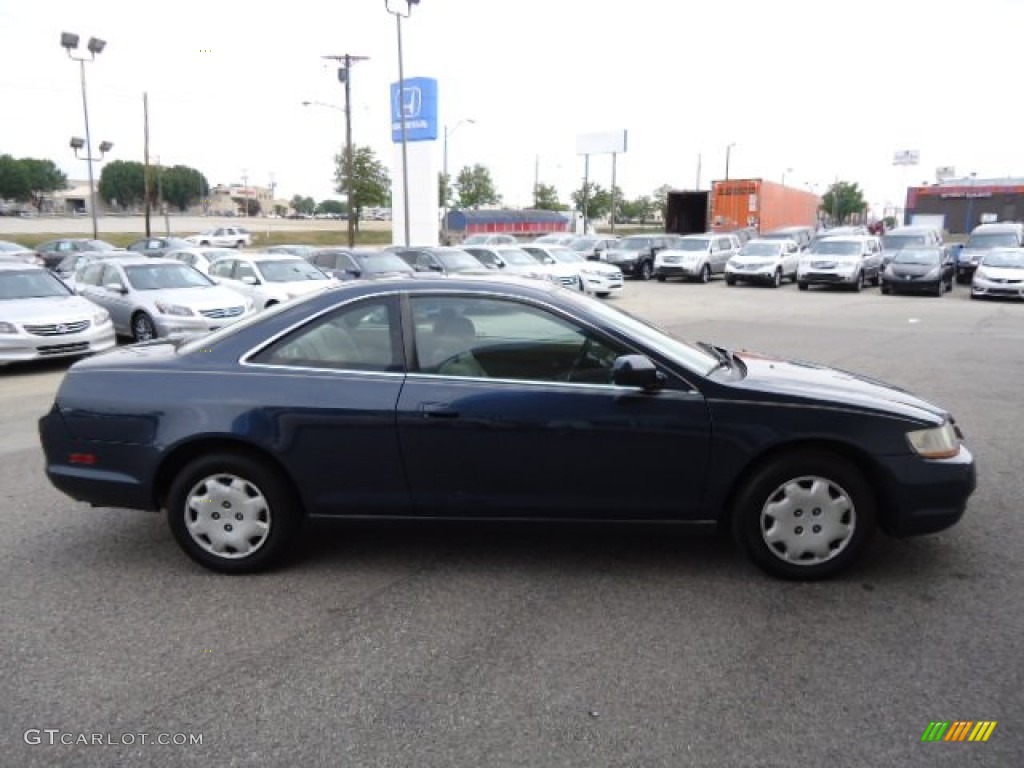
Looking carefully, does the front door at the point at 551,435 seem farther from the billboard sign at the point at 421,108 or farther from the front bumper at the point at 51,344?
the billboard sign at the point at 421,108

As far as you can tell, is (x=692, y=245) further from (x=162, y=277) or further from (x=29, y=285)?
(x=29, y=285)

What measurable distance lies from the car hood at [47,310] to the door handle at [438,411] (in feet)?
29.8

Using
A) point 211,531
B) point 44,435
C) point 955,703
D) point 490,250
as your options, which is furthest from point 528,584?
point 490,250

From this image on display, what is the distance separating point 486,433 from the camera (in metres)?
4.00

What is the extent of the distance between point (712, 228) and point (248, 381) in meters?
36.5

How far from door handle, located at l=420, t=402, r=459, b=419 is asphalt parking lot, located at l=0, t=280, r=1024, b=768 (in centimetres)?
59

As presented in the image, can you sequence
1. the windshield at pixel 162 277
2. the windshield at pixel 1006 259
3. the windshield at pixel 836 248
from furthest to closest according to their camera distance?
1. the windshield at pixel 836 248
2. the windshield at pixel 1006 259
3. the windshield at pixel 162 277

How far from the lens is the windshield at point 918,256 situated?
24297 mm

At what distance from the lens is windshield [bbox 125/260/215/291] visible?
44.1 ft

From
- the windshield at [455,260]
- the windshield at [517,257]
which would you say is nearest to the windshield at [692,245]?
the windshield at [517,257]

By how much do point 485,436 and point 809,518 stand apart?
163 centimetres

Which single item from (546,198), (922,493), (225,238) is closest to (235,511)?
(922,493)

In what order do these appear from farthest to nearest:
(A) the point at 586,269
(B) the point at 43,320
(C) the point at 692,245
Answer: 1. (C) the point at 692,245
2. (A) the point at 586,269
3. (B) the point at 43,320

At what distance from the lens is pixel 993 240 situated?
29.0m
